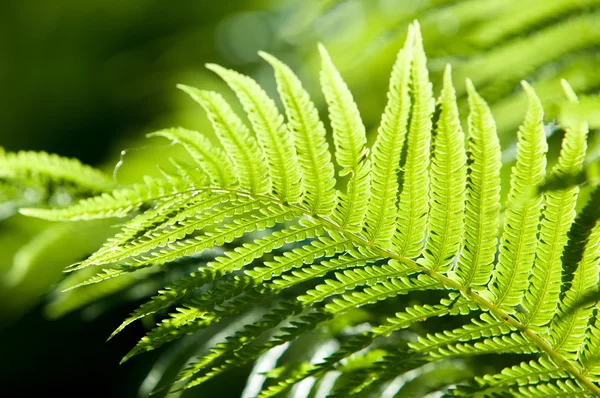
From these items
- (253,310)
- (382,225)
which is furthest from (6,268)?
(382,225)

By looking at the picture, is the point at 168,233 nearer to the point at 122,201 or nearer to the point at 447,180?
the point at 122,201

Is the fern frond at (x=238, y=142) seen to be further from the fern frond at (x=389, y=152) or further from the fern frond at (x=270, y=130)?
the fern frond at (x=389, y=152)

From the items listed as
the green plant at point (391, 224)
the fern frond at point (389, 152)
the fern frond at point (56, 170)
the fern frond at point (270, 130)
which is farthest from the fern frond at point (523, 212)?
the fern frond at point (56, 170)

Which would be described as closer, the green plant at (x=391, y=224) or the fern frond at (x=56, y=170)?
the green plant at (x=391, y=224)

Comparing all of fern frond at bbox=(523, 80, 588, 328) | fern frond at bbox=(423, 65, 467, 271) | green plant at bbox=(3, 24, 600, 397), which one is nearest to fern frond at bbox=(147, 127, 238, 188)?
green plant at bbox=(3, 24, 600, 397)

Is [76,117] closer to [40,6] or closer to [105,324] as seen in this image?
[40,6]

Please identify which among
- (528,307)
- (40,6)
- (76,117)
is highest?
(40,6)

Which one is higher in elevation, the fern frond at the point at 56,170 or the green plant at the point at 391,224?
the fern frond at the point at 56,170
